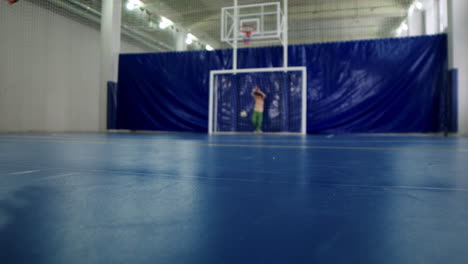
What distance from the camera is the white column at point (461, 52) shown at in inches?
240

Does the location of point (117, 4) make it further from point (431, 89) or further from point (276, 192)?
point (276, 192)

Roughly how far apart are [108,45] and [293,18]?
5.49 m

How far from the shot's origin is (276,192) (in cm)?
Answer: 67

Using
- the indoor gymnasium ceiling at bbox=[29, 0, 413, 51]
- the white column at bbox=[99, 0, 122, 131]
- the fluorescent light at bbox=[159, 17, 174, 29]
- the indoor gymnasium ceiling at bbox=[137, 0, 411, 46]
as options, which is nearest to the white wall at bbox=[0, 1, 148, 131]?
the indoor gymnasium ceiling at bbox=[29, 0, 413, 51]

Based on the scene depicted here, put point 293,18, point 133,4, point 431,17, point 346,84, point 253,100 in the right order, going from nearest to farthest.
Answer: point 346,84, point 253,100, point 431,17, point 133,4, point 293,18

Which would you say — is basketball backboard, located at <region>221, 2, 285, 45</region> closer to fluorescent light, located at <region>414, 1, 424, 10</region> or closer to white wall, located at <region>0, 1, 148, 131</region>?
fluorescent light, located at <region>414, 1, 424, 10</region>

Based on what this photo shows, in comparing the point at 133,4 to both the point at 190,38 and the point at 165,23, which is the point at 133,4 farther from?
the point at 190,38

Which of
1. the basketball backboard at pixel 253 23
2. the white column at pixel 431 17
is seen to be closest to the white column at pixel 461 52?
the white column at pixel 431 17

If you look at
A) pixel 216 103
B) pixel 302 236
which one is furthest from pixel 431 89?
pixel 302 236

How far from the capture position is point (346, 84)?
6.82m

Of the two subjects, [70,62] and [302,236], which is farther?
[70,62]

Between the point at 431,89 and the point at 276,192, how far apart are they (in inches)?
281

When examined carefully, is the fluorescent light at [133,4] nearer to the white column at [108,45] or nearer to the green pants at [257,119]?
the white column at [108,45]

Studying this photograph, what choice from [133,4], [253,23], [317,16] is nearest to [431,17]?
[317,16]
